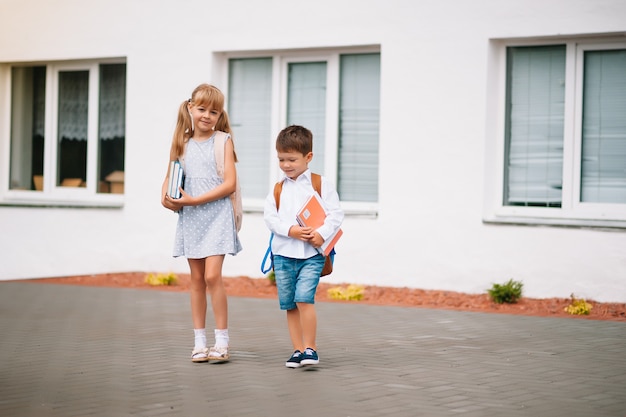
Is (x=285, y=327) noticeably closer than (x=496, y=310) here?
Yes

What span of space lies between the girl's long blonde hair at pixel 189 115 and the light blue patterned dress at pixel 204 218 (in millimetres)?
91

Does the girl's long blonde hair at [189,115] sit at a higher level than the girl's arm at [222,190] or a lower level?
higher

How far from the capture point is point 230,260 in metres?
13.2

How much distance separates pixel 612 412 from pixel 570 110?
250 inches

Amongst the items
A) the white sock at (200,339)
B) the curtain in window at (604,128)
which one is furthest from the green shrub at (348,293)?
the white sock at (200,339)

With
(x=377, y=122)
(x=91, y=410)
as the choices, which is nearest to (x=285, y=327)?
(x=91, y=410)

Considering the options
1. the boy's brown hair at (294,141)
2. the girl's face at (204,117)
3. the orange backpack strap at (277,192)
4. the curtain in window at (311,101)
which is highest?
the curtain in window at (311,101)

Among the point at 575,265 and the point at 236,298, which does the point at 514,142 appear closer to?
the point at 575,265

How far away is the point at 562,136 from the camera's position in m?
11.5

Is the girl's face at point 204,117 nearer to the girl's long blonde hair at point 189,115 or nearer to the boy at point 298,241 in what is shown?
the girl's long blonde hair at point 189,115

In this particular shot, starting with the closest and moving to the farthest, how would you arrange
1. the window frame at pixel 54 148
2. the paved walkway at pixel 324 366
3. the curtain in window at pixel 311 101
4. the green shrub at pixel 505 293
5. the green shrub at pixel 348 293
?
1. the paved walkway at pixel 324 366
2. the green shrub at pixel 505 293
3. the green shrub at pixel 348 293
4. the curtain in window at pixel 311 101
5. the window frame at pixel 54 148

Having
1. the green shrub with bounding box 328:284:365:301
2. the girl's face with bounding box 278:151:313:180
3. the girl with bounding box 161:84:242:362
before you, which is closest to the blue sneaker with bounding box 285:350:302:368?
the girl with bounding box 161:84:242:362

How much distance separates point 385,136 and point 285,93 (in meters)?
1.75

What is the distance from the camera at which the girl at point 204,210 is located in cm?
719
